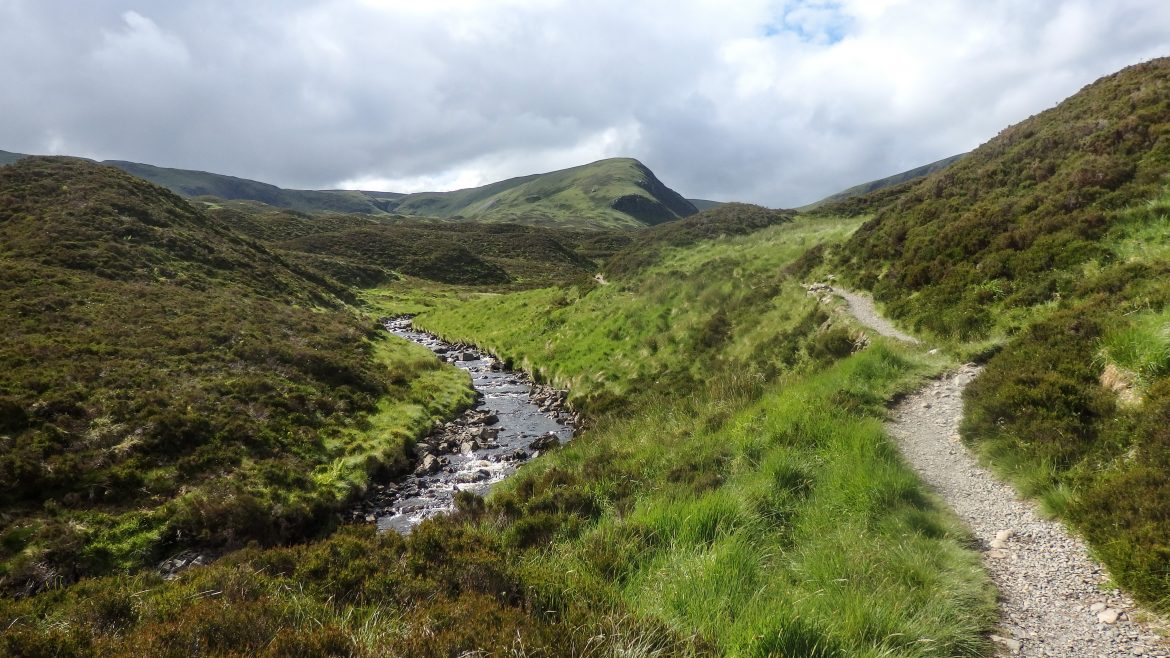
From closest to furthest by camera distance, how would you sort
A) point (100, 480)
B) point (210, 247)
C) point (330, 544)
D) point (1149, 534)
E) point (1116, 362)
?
point (1149, 534) < point (330, 544) < point (1116, 362) < point (100, 480) < point (210, 247)

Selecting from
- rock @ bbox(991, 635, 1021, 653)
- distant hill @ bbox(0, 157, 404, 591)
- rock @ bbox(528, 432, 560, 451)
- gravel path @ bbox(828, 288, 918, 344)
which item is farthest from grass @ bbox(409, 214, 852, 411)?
rock @ bbox(991, 635, 1021, 653)

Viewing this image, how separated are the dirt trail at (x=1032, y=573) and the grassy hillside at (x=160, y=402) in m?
15.0

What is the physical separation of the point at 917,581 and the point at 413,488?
15.0 meters

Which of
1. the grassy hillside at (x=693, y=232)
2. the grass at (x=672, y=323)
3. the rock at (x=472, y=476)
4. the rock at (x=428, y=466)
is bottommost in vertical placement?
the rock at (x=472, y=476)

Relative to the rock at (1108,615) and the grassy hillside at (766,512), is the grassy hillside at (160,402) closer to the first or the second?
the grassy hillside at (766,512)

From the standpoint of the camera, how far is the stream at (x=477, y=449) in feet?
51.6

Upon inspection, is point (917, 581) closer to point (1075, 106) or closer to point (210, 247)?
point (1075, 106)

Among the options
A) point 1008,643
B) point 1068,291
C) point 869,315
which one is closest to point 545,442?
point 869,315

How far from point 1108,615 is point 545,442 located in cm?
1619

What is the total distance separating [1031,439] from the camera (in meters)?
8.02

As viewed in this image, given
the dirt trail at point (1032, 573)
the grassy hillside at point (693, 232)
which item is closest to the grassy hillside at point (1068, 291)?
the dirt trail at point (1032, 573)

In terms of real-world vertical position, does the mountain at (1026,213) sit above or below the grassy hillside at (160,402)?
above

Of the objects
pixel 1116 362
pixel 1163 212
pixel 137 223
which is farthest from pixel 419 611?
pixel 137 223

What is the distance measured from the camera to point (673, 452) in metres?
11.1
